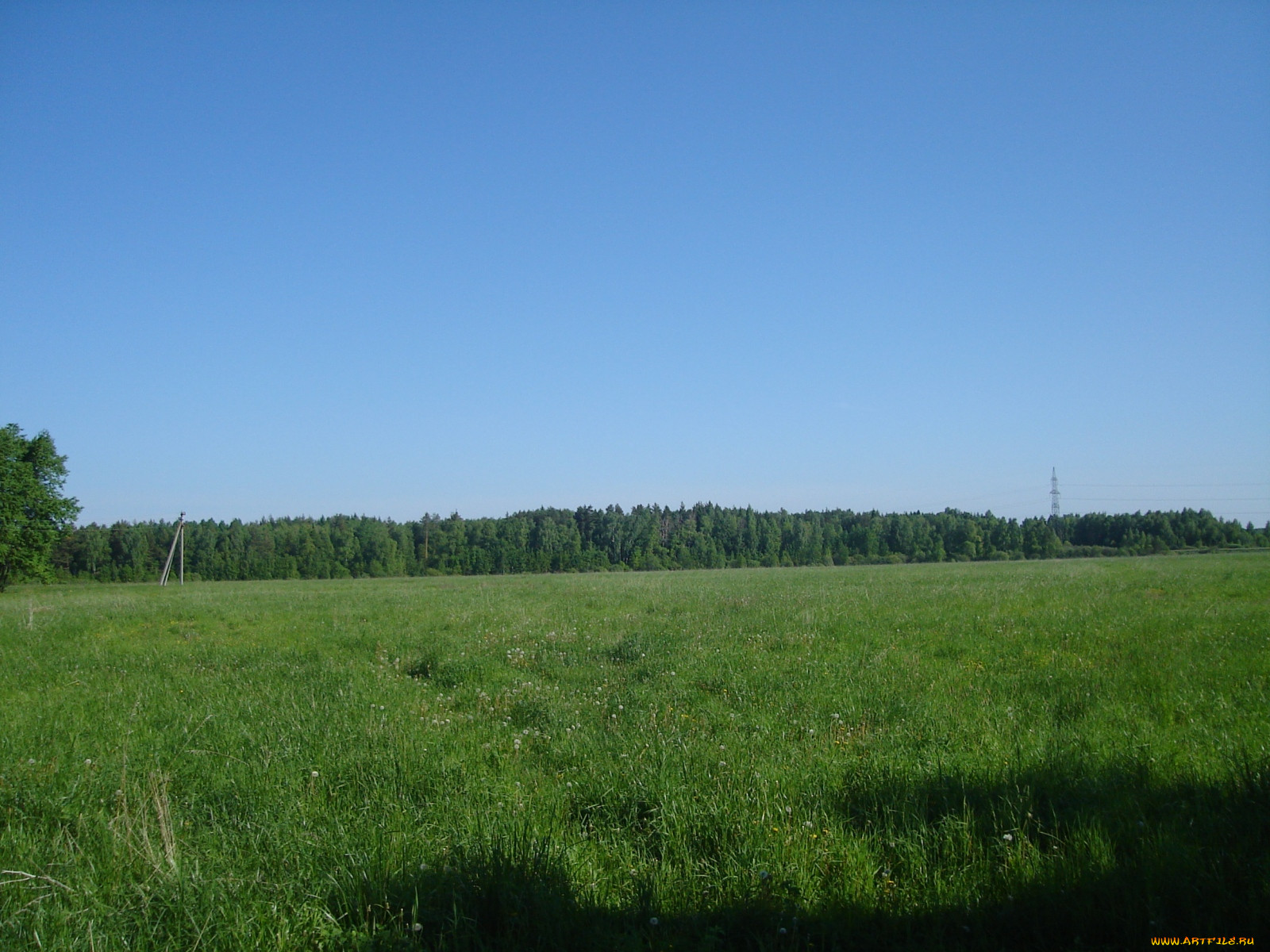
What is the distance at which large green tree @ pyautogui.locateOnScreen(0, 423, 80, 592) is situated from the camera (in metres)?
42.0

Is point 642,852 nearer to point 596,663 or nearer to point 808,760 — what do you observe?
point 808,760

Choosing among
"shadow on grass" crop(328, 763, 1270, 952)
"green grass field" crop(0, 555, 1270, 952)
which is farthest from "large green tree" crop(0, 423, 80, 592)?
"shadow on grass" crop(328, 763, 1270, 952)

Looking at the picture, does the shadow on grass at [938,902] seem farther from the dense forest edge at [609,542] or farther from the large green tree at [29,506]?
the dense forest edge at [609,542]

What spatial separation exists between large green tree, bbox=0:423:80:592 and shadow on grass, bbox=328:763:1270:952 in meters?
52.4

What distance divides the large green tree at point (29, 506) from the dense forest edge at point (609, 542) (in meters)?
43.5

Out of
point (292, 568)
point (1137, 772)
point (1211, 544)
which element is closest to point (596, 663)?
point (1137, 772)

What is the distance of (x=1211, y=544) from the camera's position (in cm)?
10119

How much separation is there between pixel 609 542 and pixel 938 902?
12520 cm

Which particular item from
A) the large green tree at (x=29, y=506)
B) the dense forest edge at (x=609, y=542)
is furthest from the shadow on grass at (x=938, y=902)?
the dense forest edge at (x=609, y=542)

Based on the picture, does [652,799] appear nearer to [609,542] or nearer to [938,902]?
[938,902]

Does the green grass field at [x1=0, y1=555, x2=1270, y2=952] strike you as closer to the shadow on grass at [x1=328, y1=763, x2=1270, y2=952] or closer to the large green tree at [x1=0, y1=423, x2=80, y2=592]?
the shadow on grass at [x1=328, y1=763, x2=1270, y2=952]

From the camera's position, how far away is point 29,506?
43.7 meters

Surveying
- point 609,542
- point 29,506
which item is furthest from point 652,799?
point 609,542

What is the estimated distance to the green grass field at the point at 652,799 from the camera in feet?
12.6
